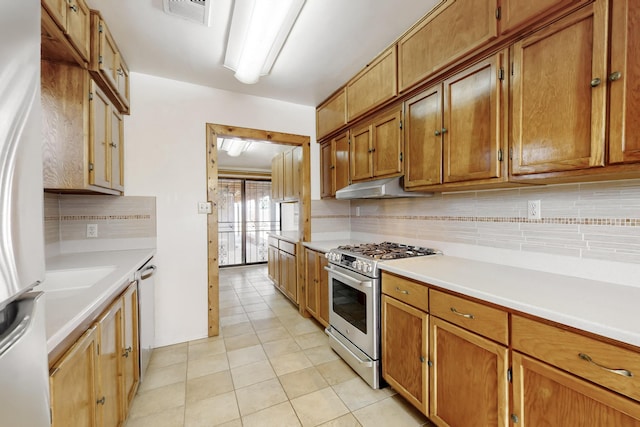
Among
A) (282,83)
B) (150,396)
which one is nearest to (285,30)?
(282,83)

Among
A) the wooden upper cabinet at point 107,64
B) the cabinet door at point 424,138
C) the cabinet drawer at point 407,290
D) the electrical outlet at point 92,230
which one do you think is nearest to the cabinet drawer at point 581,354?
the cabinet drawer at point 407,290

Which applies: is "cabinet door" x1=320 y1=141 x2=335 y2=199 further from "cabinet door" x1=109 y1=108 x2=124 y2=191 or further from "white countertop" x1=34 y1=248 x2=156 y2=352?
"cabinet door" x1=109 y1=108 x2=124 y2=191

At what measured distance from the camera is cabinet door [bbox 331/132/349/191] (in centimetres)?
278

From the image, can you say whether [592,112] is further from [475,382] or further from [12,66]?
[12,66]

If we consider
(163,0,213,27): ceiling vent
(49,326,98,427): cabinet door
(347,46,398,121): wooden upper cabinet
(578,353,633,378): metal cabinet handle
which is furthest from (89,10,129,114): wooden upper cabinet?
(578,353,633,378): metal cabinet handle

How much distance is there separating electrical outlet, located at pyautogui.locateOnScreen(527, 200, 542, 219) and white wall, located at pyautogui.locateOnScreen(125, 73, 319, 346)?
259 cm

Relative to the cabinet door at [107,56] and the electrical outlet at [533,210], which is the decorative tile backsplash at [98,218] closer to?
the cabinet door at [107,56]

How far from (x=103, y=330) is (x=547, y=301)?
6.00 ft

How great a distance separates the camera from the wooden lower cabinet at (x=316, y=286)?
8.63 ft

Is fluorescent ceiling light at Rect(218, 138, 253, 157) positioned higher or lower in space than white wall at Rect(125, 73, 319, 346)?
higher

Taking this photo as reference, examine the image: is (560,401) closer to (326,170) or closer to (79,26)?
(326,170)

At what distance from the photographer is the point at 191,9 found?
5.35ft

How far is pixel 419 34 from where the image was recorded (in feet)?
5.96

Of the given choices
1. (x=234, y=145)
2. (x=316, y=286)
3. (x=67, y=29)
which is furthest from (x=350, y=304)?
(x=234, y=145)
